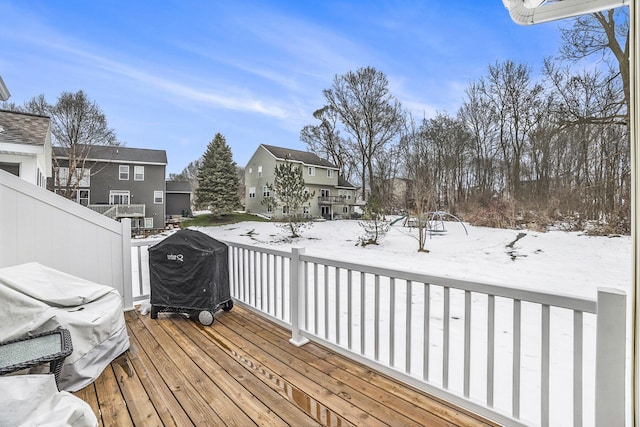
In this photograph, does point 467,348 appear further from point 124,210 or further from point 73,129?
point 124,210

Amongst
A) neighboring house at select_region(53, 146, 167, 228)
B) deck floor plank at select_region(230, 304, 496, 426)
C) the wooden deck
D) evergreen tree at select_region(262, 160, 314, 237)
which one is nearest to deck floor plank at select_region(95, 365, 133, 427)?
the wooden deck

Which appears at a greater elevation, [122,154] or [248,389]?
[122,154]

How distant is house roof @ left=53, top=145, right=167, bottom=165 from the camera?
11337 mm

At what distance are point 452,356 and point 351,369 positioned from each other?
1.29 metres

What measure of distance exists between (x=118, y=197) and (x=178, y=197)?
274 centimetres

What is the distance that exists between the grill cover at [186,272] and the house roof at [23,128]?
14.3ft

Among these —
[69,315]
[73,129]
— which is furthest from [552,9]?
[73,129]

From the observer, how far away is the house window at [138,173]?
44.7 feet

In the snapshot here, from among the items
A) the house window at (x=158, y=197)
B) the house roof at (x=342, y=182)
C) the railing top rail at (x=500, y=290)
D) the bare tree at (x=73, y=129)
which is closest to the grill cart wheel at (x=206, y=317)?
the railing top rail at (x=500, y=290)

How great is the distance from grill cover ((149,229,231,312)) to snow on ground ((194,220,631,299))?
4.60ft

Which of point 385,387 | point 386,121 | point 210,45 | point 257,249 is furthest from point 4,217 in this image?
point 386,121

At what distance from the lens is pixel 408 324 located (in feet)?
5.53

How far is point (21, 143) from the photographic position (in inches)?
195

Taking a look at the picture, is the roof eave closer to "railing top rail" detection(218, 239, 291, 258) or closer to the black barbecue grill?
"railing top rail" detection(218, 239, 291, 258)
